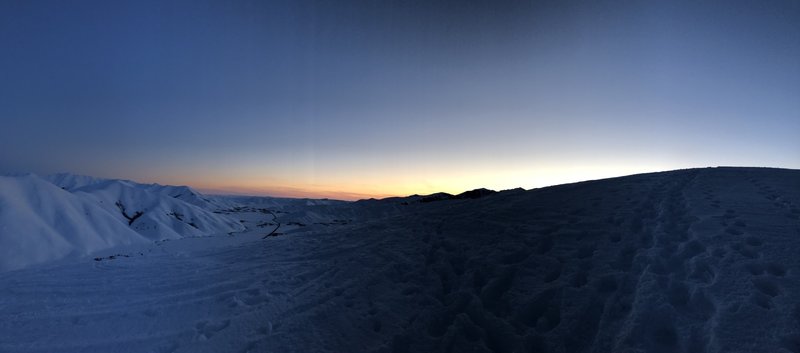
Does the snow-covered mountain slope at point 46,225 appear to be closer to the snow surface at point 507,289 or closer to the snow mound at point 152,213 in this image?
the snow mound at point 152,213

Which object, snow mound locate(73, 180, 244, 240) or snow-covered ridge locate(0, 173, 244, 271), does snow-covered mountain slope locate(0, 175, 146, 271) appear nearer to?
snow-covered ridge locate(0, 173, 244, 271)

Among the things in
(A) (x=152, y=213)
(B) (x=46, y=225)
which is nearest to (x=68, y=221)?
(B) (x=46, y=225)

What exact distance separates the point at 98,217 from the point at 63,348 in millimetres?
27578

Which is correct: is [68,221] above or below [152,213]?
below

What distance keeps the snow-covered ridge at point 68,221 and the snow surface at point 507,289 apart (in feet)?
36.0

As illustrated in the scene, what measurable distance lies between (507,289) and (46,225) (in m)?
29.2

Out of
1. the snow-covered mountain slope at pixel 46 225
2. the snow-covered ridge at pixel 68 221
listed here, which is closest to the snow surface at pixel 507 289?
the snow-covered mountain slope at pixel 46 225

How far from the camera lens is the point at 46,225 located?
23125 mm

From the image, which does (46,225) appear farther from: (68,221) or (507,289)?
(507,289)

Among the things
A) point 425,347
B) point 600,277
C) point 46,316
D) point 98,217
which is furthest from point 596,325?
point 98,217

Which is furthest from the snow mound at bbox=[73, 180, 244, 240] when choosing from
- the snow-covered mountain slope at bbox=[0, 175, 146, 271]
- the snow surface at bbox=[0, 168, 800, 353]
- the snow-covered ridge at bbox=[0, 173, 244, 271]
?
the snow surface at bbox=[0, 168, 800, 353]

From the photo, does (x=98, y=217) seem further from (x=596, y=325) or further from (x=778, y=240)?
(x=778, y=240)

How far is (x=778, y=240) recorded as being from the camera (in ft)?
21.6

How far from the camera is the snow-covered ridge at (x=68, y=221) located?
66.7 ft
